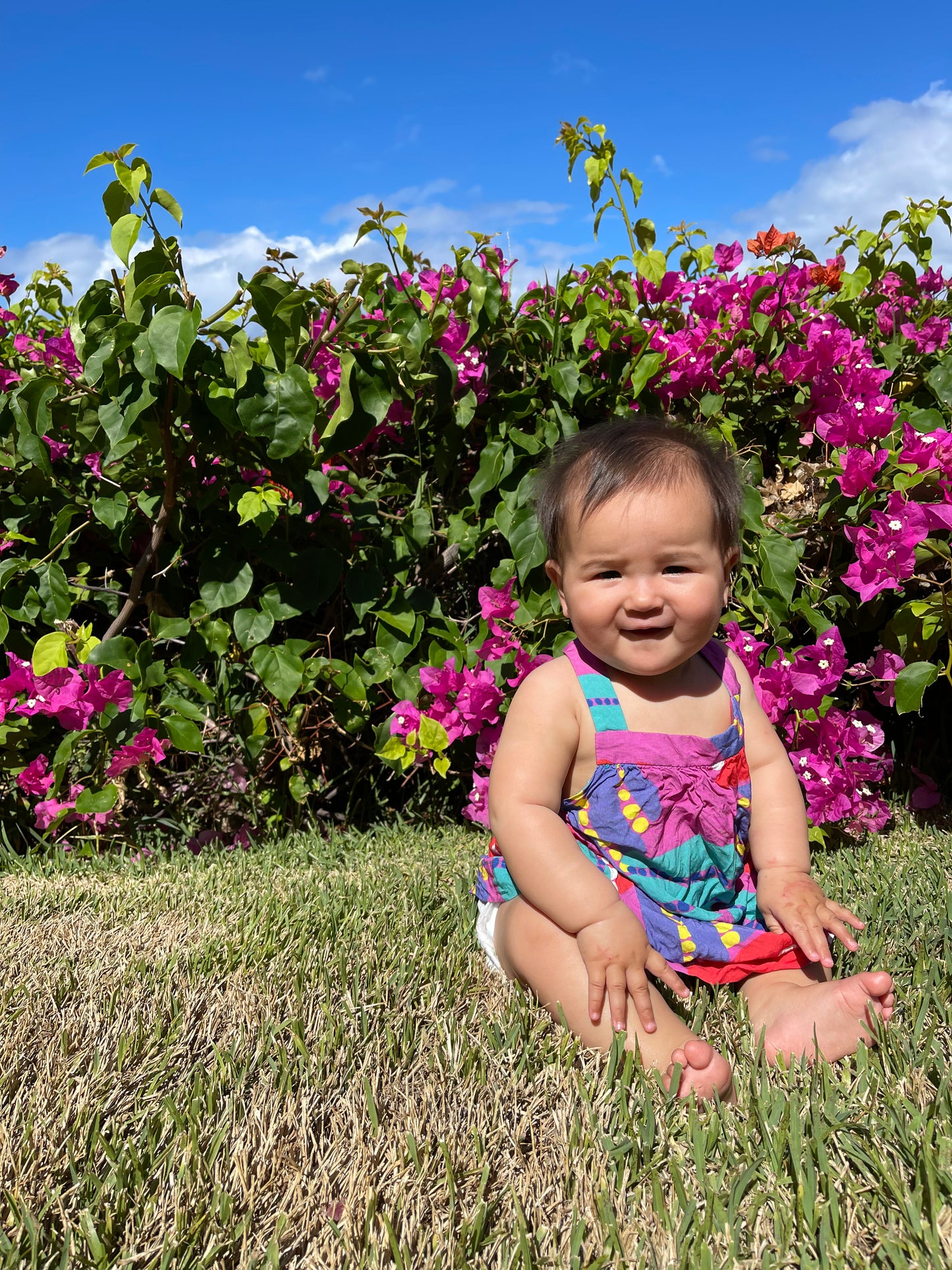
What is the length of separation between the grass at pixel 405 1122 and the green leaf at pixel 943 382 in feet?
4.27

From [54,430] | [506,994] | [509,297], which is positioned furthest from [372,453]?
[506,994]

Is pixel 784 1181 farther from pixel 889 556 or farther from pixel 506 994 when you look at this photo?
pixel 889 556

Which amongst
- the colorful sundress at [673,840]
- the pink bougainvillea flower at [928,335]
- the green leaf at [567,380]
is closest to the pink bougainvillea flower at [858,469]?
the pink bougainvillea flower at [928,335]

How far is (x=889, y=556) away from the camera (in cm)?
229

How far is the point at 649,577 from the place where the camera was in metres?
1.73

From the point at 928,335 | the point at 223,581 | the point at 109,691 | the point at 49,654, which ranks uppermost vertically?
the point at 928,335

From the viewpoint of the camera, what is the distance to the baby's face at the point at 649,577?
67.2 inches

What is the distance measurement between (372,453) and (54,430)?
0.85 m

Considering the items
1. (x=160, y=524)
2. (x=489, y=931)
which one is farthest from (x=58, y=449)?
(x=489, y=931)

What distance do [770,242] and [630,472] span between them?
129 centimetres

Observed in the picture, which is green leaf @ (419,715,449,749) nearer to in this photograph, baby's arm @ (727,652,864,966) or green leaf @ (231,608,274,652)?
green leaf @ (231,608,274,652)

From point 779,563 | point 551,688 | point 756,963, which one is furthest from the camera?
point 779,563

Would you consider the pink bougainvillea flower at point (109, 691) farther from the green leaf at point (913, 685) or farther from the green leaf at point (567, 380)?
the green leaf at point (913, 685)

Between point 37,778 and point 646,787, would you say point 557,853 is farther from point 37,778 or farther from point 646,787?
point 37,778
